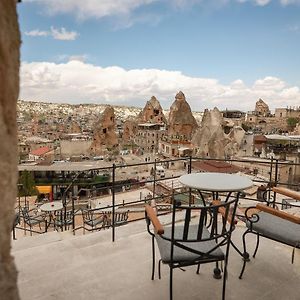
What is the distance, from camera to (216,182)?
2982 millimetres

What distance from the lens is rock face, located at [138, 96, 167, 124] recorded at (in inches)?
3001

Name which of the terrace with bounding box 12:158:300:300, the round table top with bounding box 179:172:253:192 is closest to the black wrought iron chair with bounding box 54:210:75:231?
the terrace with bounding box 12:158:300:300

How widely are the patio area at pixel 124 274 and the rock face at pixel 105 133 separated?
5545 cm

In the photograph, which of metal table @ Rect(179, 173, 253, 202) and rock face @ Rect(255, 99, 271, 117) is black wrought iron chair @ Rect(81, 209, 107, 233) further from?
rock face @ Rect(255, 99, 271, 117)

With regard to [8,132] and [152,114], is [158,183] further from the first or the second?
[152,114]

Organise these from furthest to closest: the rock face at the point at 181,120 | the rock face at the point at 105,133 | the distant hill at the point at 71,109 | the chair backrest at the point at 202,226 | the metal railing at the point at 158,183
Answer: the distant hill at the point at 71,109 → the rock face at the point at 181,120 → the rock face at the point at 105,133 → the metal railing at the point at 158,183 → the chair backrest at the point at 202,226

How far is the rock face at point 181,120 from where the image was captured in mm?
65625

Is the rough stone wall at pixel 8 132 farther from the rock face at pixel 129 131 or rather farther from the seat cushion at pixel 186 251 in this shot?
the rock face at pixel 129 131

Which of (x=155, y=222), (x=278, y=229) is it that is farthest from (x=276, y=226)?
(x=155, y=222)

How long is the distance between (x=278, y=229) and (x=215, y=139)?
38418 mm

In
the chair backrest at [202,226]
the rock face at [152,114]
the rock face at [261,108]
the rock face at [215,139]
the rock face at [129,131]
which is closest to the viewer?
the chair backrest at [202,226]

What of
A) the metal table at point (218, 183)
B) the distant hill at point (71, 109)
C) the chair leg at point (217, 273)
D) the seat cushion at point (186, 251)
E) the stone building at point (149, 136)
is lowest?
the stone building at point (149, 136)

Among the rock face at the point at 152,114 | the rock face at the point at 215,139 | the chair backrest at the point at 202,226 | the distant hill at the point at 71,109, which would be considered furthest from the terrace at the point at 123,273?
the distant hill at the point at 71,109

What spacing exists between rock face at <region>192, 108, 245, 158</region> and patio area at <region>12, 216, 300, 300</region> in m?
35.6
